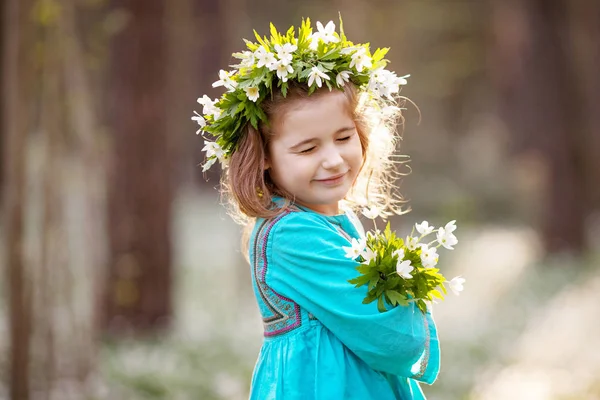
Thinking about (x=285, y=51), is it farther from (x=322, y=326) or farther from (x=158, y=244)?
(x=158, y=244)

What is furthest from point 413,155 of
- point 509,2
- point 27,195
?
point 27,195

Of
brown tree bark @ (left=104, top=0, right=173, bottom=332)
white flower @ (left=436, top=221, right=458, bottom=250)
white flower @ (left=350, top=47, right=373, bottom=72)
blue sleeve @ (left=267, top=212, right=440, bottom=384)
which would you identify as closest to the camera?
blue sleeve @ (left=267, top=212, right=440, bottom=384)

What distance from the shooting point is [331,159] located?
7.68 ft

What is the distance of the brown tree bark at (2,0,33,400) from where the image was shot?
443 cm

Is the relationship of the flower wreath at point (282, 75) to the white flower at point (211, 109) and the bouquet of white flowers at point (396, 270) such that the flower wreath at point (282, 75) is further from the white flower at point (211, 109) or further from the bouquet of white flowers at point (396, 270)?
the bouquet of white flowers at point (396, 270)

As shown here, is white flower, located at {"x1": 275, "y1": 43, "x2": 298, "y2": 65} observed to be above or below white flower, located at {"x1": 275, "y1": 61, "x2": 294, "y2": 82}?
above

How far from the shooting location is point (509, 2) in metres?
13.3

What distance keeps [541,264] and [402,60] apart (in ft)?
12.1

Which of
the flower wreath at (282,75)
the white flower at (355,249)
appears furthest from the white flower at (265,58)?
the white flower at (355,249)

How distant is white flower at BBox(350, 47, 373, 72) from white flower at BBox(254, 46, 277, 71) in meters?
0.23

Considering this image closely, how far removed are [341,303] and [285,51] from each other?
2.33ft

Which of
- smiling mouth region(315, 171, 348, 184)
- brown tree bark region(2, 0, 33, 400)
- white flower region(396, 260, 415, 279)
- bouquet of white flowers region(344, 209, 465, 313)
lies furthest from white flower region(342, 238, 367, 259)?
brown tree bark region(2, 0, 33, 400)

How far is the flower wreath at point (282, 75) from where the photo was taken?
7.77 feet

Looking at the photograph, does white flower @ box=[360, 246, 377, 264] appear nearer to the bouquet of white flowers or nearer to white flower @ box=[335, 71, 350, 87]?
the bouquet of white flowers
